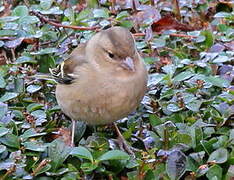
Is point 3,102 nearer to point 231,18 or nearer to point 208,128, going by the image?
point 208,128

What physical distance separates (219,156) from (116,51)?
1010 mm

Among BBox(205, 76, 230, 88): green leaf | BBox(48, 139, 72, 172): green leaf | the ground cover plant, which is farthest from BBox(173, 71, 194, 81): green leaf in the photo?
BBox(48, 139, 72, 172): green leaf

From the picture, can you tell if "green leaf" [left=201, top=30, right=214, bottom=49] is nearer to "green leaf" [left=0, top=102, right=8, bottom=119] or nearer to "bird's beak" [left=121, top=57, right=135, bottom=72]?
"bird's beak" [left=121, top=57, right=135, bottom=72]

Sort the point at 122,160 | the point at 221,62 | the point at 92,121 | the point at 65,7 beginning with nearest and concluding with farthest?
the point at 122,160, the point at 92,121, the point at 221,62, the point at 65,7

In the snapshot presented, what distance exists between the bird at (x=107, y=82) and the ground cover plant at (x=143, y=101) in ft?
0.64

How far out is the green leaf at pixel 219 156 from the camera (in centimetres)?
424

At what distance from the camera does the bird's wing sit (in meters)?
4.76

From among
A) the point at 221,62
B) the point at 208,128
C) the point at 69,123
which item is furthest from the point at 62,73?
the point at 221,62

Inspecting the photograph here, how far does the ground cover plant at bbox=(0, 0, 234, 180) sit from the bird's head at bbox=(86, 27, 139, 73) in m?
0.51

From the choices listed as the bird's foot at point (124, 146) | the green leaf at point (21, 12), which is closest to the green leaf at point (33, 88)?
the bird's foot at point (124, 146)

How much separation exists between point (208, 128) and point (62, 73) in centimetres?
118

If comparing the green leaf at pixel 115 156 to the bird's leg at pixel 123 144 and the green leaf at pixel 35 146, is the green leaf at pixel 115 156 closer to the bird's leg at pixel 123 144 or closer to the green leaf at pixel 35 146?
the bird's leg at pixel 123 144

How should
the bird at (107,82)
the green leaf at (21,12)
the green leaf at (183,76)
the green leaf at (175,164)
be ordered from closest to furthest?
the green leaf at (175,164) → the bird at (107,82) → the green leaf at (183,76) → the green leaf at (21,12)

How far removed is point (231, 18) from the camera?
6.24 metres
